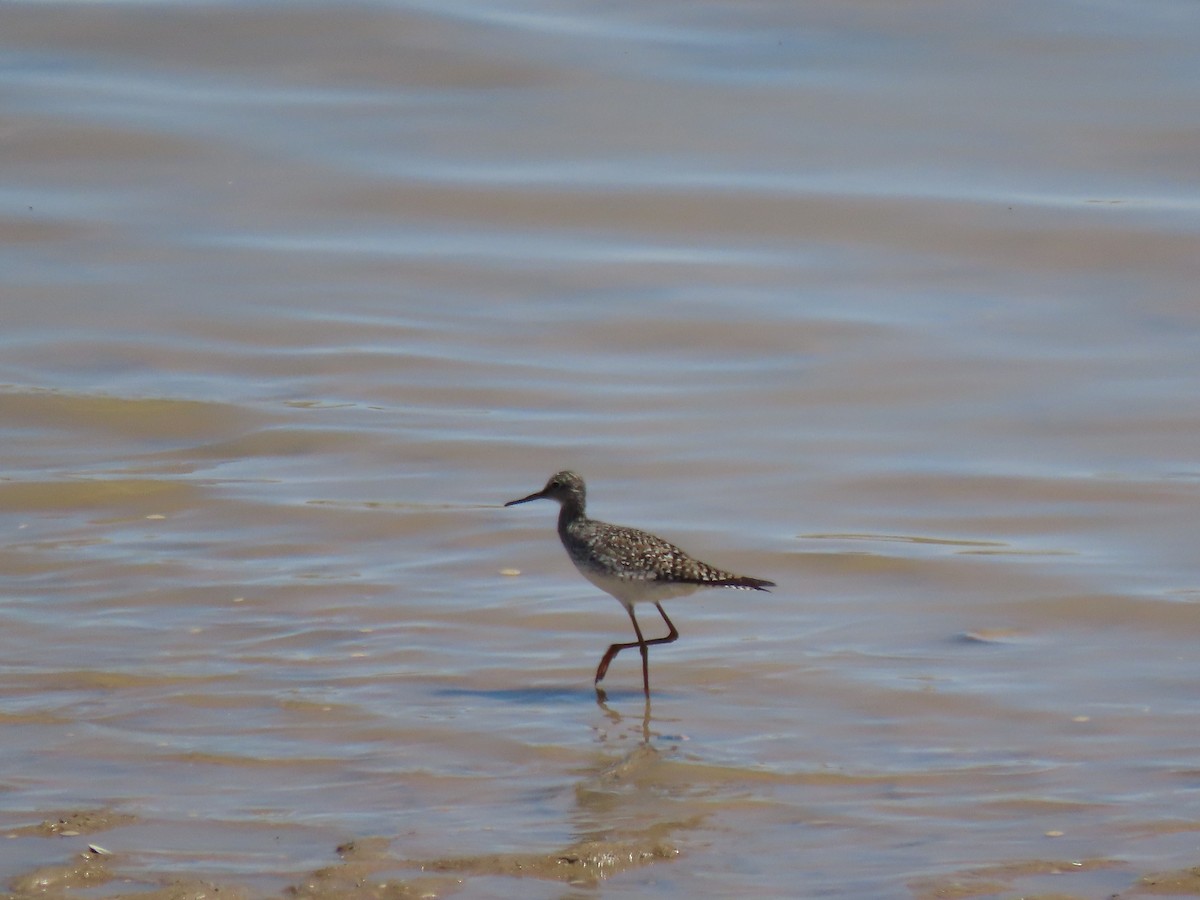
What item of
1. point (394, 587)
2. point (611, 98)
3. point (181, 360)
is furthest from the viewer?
point (611, 98)

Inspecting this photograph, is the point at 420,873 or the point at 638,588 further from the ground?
the point at 638,588

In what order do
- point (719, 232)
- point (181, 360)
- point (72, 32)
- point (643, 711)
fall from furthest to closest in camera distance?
1. point (72, 32)
2. point (719, 232)
3. point (181, 360)
4. point (643, 711)

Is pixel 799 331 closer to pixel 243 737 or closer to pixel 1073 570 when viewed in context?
pixel 1073 570

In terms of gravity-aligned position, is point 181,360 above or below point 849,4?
below

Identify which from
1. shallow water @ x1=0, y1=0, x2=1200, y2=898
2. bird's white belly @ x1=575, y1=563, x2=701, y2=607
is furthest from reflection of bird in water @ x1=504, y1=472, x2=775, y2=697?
shallow water @ x1=0, y1=0, x2=1200, y2=898

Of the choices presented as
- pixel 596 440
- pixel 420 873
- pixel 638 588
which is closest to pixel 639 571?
pixel 638 588

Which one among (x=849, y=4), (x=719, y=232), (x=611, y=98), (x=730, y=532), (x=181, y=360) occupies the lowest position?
(x=730, y=532)

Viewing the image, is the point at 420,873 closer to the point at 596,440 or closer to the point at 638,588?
the point at 638,588

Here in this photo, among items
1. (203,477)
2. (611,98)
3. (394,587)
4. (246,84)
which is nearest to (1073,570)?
(394,587)

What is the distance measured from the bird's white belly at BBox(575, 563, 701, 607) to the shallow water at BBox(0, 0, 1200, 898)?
1.08 ft

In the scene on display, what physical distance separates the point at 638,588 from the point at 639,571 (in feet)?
0.27

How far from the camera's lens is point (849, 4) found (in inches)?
797

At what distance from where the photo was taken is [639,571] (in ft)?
25.8

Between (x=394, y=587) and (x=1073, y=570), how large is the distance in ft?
10.6
